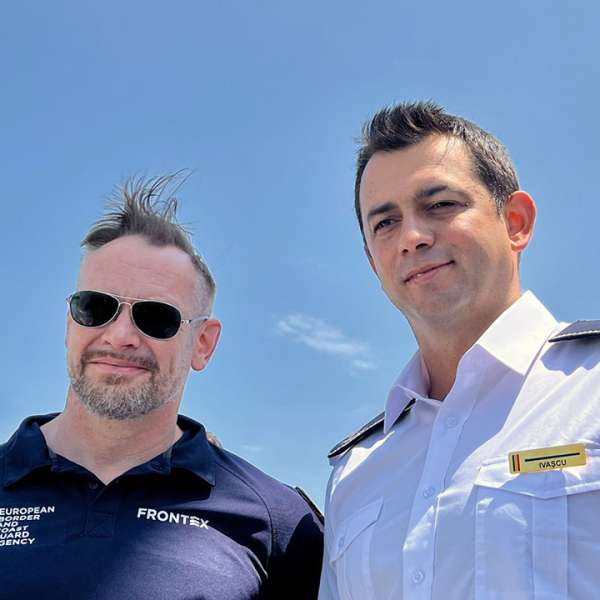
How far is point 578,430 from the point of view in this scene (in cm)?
242

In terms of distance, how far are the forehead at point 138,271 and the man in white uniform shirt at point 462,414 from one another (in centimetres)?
113

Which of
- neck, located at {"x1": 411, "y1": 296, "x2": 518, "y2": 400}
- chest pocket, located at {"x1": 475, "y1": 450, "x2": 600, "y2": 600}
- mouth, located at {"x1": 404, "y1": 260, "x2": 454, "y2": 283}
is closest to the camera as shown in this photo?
chest pocket, located at {"x1": 475, "y1": 450, "x2": 600, "y2": 600}

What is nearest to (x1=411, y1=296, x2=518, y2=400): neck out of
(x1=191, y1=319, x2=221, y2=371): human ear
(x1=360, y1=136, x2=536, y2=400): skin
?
(x1=360, y1=136, x2=536, y2=400): skin

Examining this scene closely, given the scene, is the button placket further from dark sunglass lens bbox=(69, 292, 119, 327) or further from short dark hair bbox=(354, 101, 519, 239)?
dark sunglass lens bbox=(69, 292, 119, 327)

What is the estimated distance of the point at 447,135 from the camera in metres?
A: 3.31

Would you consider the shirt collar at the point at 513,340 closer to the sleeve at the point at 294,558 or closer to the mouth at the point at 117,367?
the sleeve at the point at 294,558

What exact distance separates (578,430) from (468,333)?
802 millimetres

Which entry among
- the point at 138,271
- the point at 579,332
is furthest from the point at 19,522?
the point at 579,332

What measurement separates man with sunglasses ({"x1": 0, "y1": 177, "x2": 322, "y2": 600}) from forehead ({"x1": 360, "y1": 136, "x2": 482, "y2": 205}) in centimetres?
139

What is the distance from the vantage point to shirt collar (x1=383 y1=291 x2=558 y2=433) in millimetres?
2777

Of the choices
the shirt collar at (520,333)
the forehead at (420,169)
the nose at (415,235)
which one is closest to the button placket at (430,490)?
the shirt collar at (520,333)

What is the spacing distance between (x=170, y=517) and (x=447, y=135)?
2203 mm

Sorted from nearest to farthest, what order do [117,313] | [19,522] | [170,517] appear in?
[19,522]
[170,517]
[117,313]

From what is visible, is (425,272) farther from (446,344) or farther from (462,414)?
(462,414)
